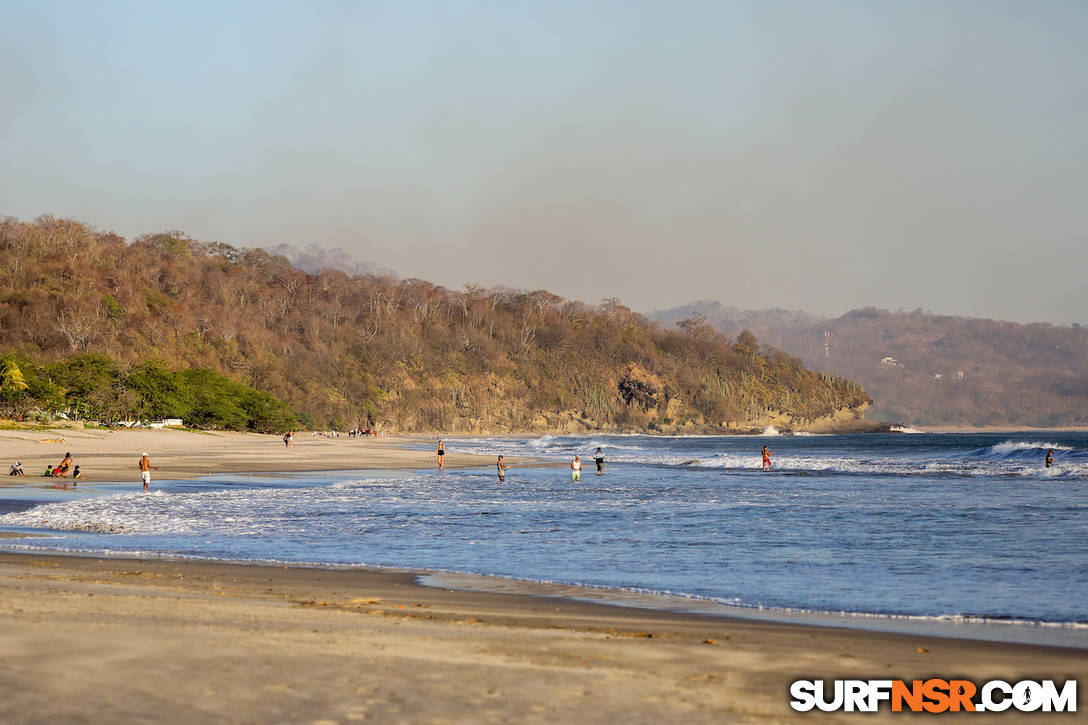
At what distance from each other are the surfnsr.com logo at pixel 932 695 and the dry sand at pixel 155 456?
3164 centimetres

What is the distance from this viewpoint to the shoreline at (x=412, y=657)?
237 inches

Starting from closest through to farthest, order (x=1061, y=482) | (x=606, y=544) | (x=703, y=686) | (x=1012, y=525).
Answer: (x=703, y=686), (x=606, y=544), (x=1012, y=525), (x=1061, y=482)

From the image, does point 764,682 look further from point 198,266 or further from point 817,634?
point 198,266

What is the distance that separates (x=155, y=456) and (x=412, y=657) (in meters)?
48.5

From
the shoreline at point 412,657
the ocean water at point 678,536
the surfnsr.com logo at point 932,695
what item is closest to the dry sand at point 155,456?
the ocean water at point 678,536

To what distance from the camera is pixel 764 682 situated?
7.18 m

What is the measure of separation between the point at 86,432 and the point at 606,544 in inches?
2138

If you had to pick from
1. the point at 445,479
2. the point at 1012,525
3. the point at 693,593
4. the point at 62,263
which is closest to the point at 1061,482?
the point at 1012,525

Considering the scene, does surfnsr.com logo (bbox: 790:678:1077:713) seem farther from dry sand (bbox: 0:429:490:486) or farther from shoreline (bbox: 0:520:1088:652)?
dry sand (bbox: 0:429:490:486)

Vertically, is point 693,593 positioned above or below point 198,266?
below

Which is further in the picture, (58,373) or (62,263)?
(62,263)

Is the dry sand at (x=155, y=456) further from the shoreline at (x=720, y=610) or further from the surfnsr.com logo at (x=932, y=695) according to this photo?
the surfnsr.com logo at (x=932, y=695)

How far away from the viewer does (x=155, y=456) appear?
51719mm

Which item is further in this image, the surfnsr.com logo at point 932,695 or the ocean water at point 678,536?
the ocean water at point 678,536
